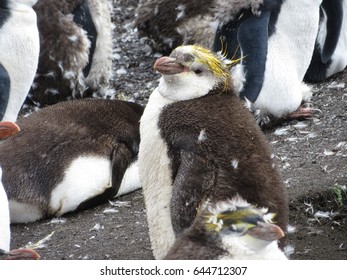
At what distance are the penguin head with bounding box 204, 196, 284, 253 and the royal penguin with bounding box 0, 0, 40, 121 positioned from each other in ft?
8.96

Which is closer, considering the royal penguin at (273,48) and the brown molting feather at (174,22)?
the royal penguin at (273,48)

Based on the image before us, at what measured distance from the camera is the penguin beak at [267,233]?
331cm

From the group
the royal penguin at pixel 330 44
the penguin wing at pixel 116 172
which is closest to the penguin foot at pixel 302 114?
the royal penguin at pixel 330 44

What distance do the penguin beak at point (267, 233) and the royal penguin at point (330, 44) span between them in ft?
10.7

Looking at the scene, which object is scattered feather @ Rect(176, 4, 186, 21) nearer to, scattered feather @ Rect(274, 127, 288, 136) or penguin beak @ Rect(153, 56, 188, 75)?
scattered feather @ Rect(274, 127, 288, 136)

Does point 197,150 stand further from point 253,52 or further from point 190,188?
point 253,52

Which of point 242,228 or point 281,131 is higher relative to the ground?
point 242,228

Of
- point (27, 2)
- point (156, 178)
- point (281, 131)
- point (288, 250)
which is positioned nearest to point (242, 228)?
point (156, 178)

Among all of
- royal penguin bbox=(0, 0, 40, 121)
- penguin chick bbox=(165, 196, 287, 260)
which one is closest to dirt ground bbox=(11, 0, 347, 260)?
penguin chick bbox=(165, 196, 287, 260)

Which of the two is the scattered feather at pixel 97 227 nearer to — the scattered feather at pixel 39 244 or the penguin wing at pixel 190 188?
the scattered feather at pixel 39 244

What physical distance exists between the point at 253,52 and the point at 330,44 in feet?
3.10

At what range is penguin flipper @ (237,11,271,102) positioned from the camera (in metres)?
5.69

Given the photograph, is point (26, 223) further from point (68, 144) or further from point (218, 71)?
point (218, 71)

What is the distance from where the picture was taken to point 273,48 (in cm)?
590
